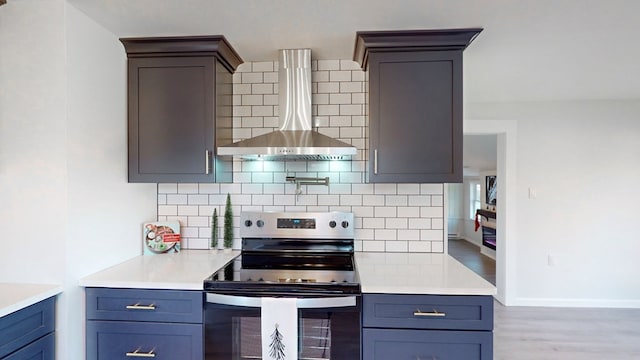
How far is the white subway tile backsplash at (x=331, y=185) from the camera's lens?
2.21m

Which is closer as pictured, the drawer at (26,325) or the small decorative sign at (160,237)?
the drawer at (26,325)

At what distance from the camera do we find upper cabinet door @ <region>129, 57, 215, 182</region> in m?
1.96

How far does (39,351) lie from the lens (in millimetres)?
1440

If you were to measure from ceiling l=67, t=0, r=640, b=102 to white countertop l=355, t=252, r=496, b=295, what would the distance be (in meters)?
1.33

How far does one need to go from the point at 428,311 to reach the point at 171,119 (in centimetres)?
177

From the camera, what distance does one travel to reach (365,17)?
169cm

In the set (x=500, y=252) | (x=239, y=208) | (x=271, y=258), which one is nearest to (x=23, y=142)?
(x=239, y=208)

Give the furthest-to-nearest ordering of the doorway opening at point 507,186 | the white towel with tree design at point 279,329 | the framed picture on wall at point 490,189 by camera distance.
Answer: the framed picture on wall at point 490,189
the doorway opening at point 507,186
the white towel with tree design at point 279,329

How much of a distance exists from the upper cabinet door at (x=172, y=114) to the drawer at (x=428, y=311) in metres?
1.19

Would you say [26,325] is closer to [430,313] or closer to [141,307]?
[141,307]

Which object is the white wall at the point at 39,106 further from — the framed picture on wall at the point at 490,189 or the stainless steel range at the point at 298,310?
the framed picture on wall at the point at 490,189

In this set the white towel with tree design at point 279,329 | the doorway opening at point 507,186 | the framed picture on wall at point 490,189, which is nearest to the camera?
the white towel with tree design at point 279,329

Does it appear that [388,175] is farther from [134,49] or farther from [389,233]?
[134,49]

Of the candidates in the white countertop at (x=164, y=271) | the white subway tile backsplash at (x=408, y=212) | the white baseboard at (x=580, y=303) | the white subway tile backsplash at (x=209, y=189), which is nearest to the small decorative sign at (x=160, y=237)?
the white countertop at (x=164, y=271)
